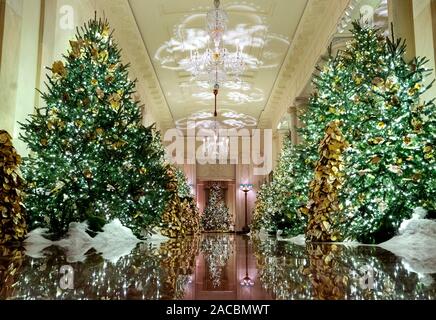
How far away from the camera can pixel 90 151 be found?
5801 millimetres

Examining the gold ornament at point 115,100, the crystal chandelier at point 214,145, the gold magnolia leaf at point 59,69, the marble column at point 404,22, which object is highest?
the crystal chandelier at point 214,145

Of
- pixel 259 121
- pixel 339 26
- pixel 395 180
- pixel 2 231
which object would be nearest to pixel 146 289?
pixel 2 231

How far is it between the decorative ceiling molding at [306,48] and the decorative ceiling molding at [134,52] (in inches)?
178

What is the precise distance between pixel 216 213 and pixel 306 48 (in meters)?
15.2

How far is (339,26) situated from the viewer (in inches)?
364

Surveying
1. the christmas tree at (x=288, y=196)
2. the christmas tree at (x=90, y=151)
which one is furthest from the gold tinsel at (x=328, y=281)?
the christmas tree at (x=288, y=196)

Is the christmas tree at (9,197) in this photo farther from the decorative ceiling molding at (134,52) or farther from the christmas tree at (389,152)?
the decorative ceiling molding at (134,52)

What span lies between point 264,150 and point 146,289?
21320mm

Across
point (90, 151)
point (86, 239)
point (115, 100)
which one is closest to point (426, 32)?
point (115, 100)

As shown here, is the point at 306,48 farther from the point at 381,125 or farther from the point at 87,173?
the point at 87,173

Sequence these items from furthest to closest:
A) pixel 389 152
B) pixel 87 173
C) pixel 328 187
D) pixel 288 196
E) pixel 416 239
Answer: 1. pixel 288 196
2. pixel 328 187
3. pixel 87 173
4. pixel 389 152
5. pixel 416 239

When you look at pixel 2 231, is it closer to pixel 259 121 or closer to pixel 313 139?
pixel 313 139

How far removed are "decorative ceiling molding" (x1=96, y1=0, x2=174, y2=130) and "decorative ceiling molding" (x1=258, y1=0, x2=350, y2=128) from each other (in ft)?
14.8

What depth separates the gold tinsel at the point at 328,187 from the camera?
6.45 metres
